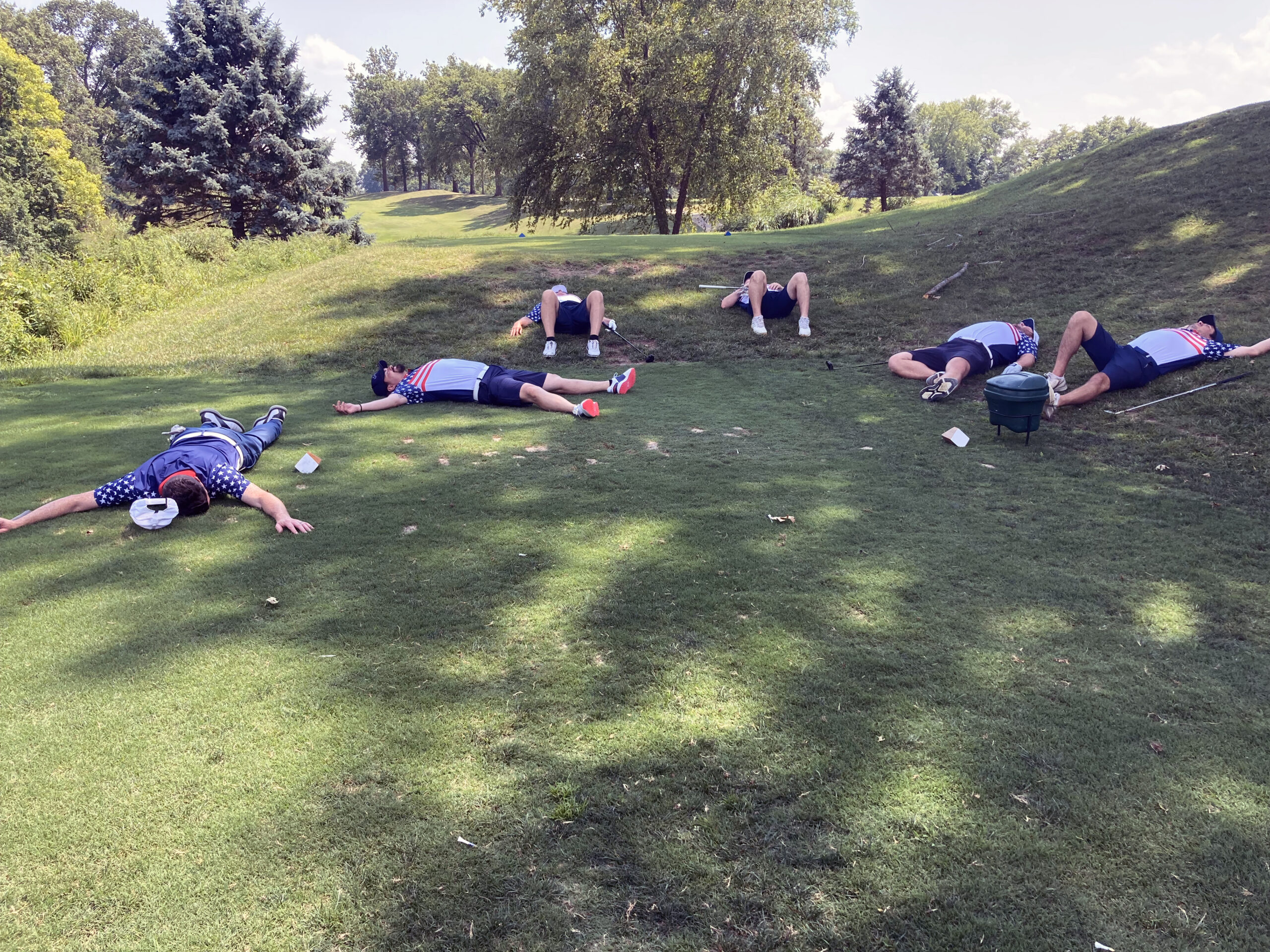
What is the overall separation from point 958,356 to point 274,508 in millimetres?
7114

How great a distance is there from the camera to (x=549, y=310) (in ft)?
32.3

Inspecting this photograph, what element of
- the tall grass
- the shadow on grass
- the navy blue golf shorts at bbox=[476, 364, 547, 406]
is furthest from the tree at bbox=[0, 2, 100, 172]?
the shadow on grass

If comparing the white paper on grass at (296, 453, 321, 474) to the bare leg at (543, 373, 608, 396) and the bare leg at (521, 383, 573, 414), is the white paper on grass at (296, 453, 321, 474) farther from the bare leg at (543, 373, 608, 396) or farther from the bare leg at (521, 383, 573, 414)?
Result: the bare leg at (543, 373, 608, 396)

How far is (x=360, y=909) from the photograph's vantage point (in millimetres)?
2045

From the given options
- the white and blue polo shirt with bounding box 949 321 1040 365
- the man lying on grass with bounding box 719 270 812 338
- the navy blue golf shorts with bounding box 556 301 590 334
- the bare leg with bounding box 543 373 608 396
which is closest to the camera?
the bare leg with bounding box 543 373 608 396

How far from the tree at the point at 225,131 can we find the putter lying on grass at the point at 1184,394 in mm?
23963

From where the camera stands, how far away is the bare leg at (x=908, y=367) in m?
8.30

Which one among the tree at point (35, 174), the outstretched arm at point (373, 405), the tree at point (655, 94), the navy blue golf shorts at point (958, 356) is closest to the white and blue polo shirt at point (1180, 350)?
the navy blue golf shorts at point (958, 356)

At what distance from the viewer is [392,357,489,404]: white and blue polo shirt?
7.43 metres

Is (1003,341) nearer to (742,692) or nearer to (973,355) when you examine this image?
(973,355)

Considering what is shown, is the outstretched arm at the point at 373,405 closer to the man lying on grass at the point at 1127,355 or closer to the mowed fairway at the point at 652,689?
the mowed fairway at the point at 652,689

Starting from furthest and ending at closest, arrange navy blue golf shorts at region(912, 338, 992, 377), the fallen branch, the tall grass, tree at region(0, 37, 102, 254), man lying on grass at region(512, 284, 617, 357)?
tree at region(0, 37, 102, 254) → the fallen branch → the tall grass → man lying on grass at region(512, 284, 617, 357) → navy blue golf shorts at region(912, 338, 992, 377)

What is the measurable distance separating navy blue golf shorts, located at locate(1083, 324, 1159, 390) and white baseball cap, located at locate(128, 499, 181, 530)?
8106 millimetres

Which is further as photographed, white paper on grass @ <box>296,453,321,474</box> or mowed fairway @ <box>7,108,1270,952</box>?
white paper on grass @ <box>296,453,321,474</box>
